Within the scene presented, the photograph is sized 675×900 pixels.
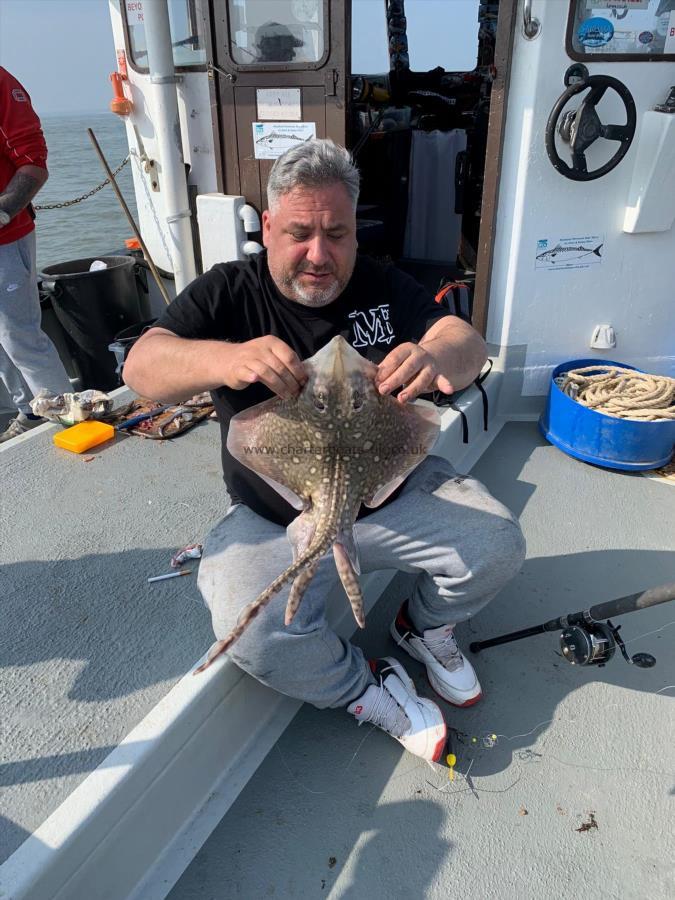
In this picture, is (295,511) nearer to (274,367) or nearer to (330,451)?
(330,451)

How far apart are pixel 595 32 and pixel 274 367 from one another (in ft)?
10.9

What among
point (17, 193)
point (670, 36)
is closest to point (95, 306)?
point (17, 193)

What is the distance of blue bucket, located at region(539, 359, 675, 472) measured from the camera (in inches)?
140

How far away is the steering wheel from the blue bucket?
1365 millimetres

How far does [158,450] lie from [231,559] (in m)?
1.84

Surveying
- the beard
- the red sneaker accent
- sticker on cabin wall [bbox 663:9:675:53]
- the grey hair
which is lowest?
→ the red sneaker accent

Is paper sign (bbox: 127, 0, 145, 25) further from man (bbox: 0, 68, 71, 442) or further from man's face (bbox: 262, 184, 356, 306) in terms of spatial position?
man's face (bbox: 262, 184, 356, 306)

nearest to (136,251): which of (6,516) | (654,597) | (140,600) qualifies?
(6,516)

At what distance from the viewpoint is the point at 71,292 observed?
225 inches

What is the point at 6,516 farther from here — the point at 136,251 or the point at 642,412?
the point at 136,251

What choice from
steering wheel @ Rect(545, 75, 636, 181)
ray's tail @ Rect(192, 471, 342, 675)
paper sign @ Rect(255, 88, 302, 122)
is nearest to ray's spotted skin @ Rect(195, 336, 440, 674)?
ray's tail @ Rect(192, 471, 342, 675)

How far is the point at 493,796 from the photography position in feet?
6.57

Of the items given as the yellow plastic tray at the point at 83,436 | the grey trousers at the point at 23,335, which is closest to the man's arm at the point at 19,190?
the grey trousers at the point at 23,335

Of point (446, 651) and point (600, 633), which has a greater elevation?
point (600, 633)
